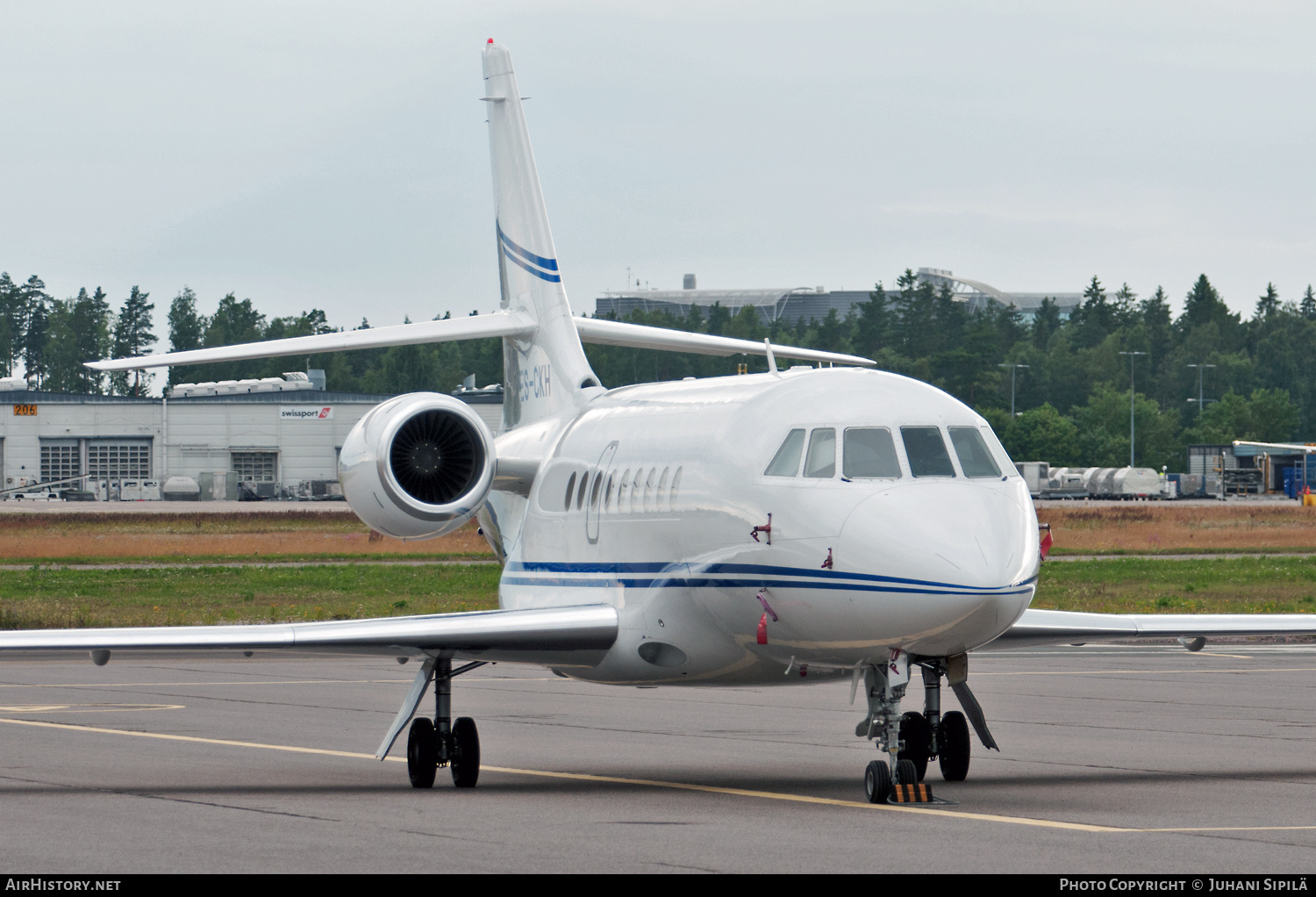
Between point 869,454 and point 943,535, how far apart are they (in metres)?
1.16

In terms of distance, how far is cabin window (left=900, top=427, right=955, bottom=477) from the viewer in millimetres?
13414

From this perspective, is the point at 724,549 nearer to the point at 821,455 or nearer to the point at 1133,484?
the point at 821,455

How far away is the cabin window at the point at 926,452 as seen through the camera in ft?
44.0

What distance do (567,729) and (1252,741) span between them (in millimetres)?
7140

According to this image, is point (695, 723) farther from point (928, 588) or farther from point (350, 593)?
point (350, 593)

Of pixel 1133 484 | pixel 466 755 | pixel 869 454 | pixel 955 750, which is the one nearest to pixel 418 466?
pixel 466 755

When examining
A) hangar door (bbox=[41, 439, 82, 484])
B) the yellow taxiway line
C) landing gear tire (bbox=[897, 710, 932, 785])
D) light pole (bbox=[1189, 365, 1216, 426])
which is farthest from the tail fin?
light pole (bbox=[1189, 365, 1216, 426])

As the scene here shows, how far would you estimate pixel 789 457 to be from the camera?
1395 cm

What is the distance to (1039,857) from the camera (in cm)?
1073

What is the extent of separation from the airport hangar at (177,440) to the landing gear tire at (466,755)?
106754 mm

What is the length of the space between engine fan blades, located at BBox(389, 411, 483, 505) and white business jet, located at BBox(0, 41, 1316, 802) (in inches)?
0.7

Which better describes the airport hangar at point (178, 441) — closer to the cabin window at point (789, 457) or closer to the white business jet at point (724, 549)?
the white business jet at point (724, 549)

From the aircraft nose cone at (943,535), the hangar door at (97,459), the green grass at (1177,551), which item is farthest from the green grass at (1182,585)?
the hangar door at (97,459)

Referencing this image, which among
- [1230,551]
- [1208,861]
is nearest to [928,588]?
[1208,861]
